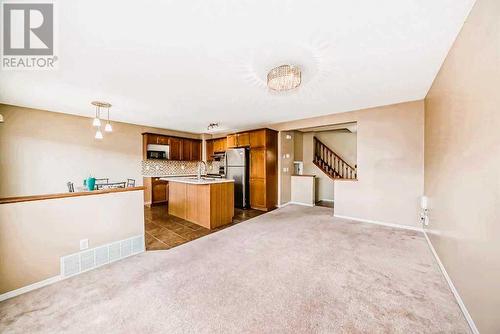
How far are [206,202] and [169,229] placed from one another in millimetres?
886

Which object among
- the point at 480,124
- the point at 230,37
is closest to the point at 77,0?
the point at 230,37

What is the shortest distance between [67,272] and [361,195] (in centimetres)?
514

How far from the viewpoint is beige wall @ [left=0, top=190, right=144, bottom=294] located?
1.76 metres

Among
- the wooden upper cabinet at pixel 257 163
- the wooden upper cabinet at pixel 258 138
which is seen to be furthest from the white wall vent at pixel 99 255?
the wooden upper cabinet at pixel 258 138

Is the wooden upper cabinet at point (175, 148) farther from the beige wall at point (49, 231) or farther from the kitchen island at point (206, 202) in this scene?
the beige wall at point (49, 231)

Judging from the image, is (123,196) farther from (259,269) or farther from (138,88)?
(259,269)

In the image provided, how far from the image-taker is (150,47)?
1.91 meters

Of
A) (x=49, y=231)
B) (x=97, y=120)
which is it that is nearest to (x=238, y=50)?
(x=49, y=231)

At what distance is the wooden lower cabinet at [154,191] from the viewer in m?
5.69

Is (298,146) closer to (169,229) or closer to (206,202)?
(206,202)

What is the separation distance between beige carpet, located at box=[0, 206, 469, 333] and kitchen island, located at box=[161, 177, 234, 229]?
91cm

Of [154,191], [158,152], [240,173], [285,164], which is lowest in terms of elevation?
[154,191]

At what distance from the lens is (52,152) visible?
4.24 meters

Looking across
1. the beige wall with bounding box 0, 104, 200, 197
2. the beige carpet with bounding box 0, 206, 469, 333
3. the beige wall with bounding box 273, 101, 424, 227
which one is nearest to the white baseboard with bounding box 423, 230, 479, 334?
the beige carpet with bounding box 0, 206, 469, 333
